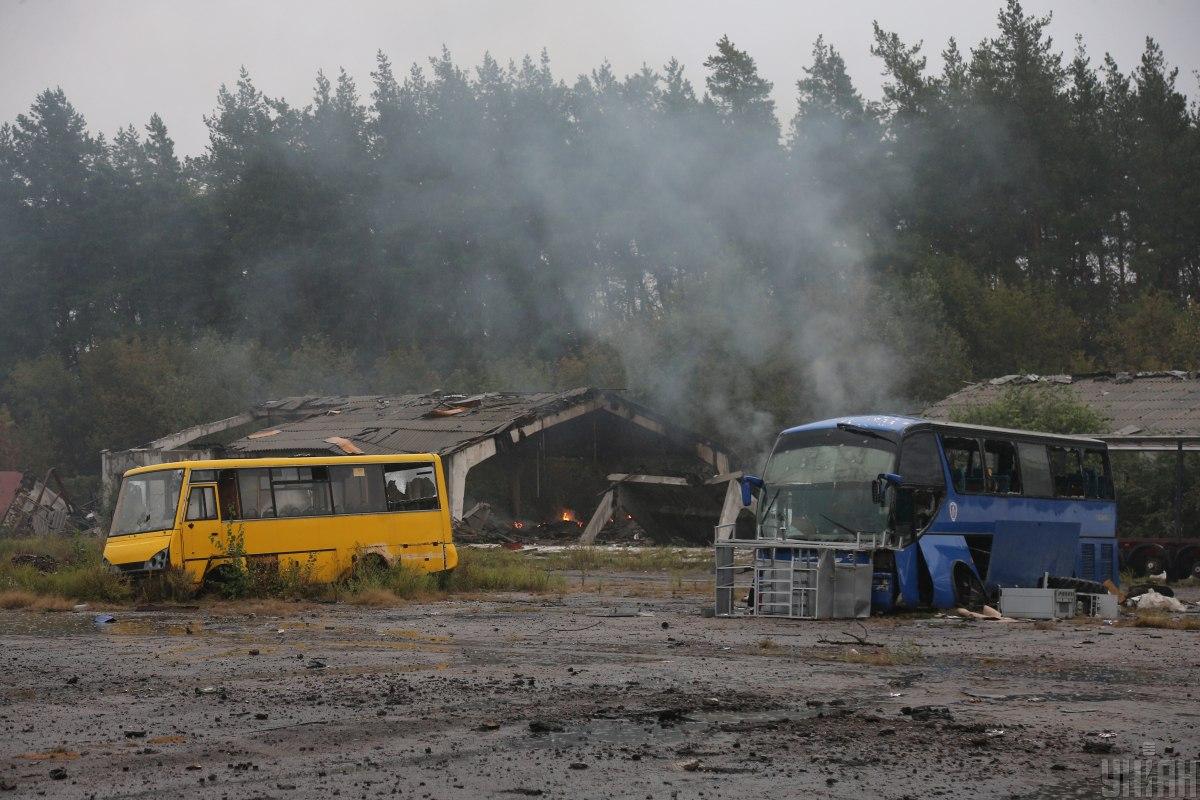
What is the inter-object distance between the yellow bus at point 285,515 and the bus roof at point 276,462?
0.02 m

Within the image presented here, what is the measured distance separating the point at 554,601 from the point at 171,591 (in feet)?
18.9

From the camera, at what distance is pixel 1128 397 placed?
3409 cm

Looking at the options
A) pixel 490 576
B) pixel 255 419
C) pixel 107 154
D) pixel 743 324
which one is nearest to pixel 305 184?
pixel 107 154

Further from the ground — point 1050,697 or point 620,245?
point 620,245

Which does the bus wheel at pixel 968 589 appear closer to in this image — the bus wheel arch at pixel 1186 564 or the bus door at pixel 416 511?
the bus door at pixel 416 511

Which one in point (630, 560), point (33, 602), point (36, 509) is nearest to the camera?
point (33, 602)

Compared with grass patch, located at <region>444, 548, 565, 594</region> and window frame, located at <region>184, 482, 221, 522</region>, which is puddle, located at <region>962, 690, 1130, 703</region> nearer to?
grass patch, located at <region>444, 548, 565, 594</region>

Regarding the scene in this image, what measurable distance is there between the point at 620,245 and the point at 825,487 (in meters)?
43.7

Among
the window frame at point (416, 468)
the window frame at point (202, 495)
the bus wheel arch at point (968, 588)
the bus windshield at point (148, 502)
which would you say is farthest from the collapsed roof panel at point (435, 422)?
the bus wheel arch at point (968, 588)

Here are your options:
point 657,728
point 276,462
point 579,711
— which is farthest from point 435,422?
point 657,728

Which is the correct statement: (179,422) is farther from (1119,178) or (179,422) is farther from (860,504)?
(860,504)

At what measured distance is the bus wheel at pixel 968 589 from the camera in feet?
63.0

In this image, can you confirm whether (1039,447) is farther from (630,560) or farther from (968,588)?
(630,560)

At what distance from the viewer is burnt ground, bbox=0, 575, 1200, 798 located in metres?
7.02
